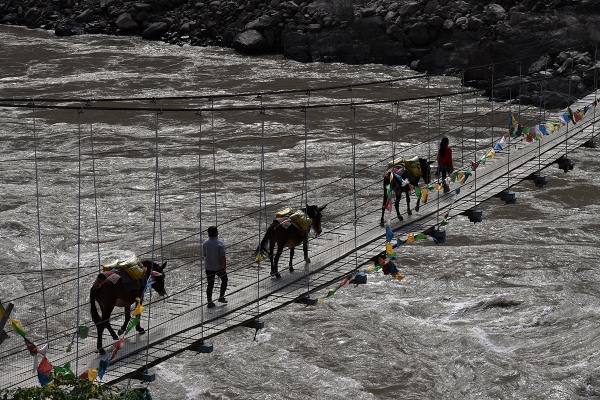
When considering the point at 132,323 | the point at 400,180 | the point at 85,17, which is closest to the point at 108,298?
the point at 132,323

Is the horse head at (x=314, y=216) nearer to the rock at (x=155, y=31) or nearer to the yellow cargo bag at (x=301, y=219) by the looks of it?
the yellow cargo bag at (x=301, y=219)

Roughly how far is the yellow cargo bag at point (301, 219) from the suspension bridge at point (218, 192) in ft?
1.18

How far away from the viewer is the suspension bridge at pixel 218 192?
10531mm

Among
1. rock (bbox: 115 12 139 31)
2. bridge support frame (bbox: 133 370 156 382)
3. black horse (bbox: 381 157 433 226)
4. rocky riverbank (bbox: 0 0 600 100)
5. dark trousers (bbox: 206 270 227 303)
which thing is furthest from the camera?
rock (bbox: 115 12 139 31)

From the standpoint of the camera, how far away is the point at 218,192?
776 inches

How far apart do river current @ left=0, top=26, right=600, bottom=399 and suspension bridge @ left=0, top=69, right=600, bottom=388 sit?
465 mm

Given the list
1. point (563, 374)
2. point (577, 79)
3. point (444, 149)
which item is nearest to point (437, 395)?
point (563, 374)

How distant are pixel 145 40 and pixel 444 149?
22.9 m

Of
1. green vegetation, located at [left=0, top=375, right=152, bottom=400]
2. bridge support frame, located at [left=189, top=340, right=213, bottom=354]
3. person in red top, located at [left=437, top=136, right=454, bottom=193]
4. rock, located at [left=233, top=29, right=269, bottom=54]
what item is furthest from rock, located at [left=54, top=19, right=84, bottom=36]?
green vegetation, located at [left=0, top=375, right=152, bottom=400]

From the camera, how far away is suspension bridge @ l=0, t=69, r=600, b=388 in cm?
1053

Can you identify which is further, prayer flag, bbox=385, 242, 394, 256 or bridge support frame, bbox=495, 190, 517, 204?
bridge support frame, bbox=495, 190, 517, 204

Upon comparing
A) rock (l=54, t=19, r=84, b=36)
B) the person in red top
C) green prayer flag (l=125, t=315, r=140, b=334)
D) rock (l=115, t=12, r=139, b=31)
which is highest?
rock (l=115, t=12, r=139, b=31)

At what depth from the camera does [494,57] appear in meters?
28.6

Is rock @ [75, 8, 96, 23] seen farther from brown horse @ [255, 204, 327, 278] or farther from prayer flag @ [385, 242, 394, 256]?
prayer flag @ [385, 242, 394, 256]
